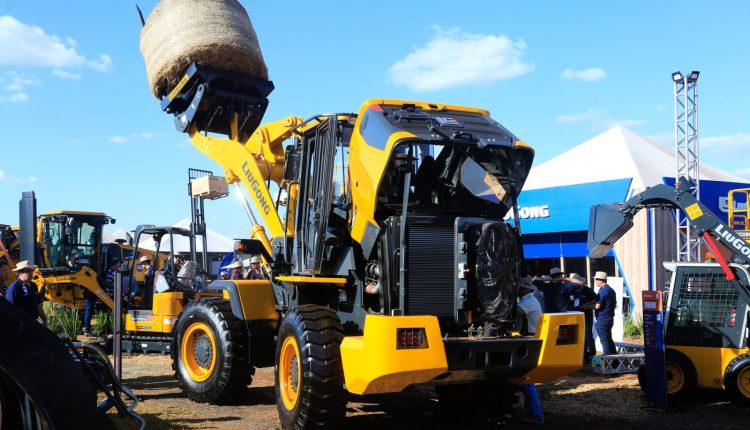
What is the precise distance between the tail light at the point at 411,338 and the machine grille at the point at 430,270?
41cm

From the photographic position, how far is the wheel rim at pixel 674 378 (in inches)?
368

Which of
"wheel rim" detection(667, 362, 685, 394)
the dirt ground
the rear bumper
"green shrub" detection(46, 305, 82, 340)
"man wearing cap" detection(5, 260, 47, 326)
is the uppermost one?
"man wearing cap" detection(5, 260, 47, 326)

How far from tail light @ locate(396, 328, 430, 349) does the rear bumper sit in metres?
0.03

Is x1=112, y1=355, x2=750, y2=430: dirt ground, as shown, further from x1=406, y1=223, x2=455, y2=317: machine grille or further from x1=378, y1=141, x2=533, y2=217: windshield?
x1=378, y1=141, x2=533, y2=217: windshield

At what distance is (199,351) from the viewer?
30.0 feet

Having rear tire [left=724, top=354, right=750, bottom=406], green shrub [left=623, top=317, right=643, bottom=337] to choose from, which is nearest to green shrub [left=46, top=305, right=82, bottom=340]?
green shrub [left=623, top=317, right=643, bottom=337]

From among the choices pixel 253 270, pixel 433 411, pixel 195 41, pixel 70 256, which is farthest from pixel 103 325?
pixel 433 411

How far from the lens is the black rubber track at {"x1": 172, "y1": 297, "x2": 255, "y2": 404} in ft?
28.0

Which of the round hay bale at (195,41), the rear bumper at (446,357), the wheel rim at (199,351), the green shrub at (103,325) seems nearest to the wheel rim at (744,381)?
the rear bumper at (446,357)

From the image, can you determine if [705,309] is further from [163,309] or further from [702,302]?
[163,309]

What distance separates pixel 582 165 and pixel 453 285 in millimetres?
15697

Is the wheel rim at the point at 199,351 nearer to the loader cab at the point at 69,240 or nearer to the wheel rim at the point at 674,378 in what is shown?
the wheel rim at the point at 674,378

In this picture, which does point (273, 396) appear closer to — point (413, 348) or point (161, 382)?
point (161, 382)

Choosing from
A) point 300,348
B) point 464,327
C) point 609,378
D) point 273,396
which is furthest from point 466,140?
point 609,378
